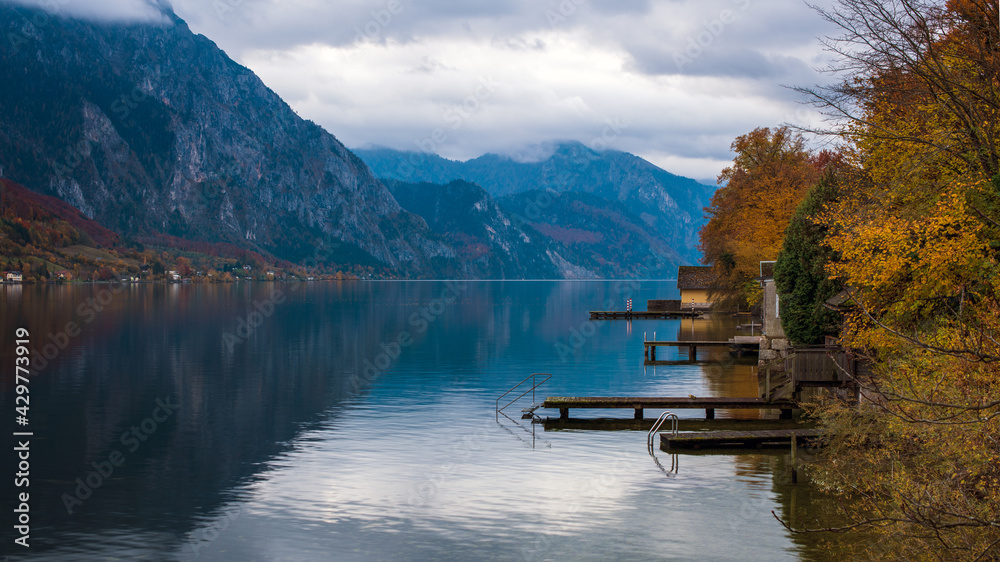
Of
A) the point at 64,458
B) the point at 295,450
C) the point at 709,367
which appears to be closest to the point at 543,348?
the point at 709,367

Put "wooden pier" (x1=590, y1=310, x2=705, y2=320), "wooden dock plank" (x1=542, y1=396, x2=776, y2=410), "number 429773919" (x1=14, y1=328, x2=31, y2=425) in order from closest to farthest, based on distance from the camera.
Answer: "wooden dock plank" (x1=542, y1=396, x2=776, y2=410)
"number 429773919" (x1=14, y1=328, x2=31, y2=425)
"wooden pier" (x1=590, y1=310, x2=705, y2=320)

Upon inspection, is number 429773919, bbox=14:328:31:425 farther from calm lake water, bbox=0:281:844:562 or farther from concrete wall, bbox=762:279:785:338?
concrete wall, bbox=762:279:785:338

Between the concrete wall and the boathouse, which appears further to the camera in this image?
the boathouse

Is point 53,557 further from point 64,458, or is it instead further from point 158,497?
point 64,458

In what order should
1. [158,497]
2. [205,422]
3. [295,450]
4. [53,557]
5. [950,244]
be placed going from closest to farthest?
[53,557], [950,244], [158,497], [295,450], [205,422]

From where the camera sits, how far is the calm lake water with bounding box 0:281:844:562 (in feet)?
76.8

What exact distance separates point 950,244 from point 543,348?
184ft

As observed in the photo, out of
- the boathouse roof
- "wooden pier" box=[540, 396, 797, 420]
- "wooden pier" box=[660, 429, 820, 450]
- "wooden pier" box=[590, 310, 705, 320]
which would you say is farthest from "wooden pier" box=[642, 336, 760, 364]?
"wooden pier" box=[590, 310, 705, 320]

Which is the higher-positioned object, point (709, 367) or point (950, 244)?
point (950, 244)

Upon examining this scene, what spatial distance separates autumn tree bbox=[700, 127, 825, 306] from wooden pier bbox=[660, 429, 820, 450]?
1487 inches

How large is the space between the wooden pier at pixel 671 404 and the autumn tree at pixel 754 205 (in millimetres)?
31223

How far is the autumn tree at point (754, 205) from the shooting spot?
245ft

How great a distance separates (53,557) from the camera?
22.2m

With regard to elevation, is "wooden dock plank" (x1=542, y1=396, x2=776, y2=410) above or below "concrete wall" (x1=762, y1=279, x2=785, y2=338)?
below
